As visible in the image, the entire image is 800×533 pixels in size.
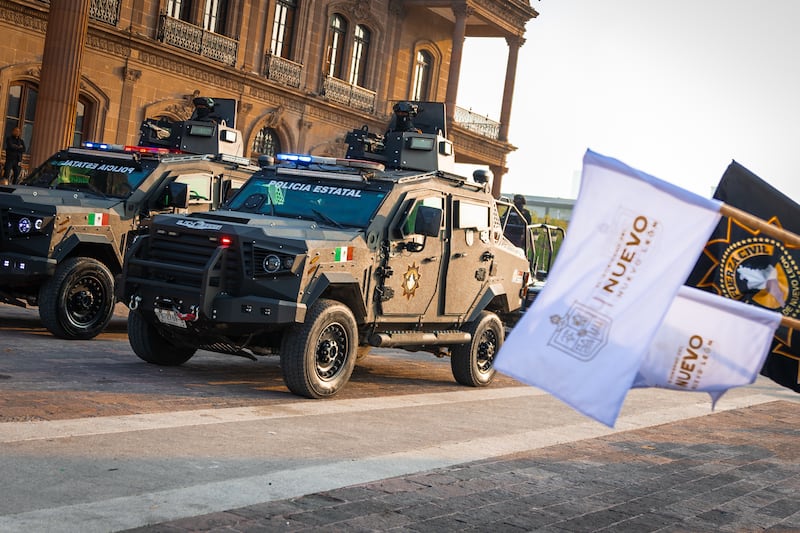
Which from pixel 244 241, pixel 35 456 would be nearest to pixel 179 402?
pixel 244 241

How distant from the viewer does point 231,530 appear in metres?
5.43

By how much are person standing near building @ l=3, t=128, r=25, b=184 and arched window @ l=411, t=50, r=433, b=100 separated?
21220 mm

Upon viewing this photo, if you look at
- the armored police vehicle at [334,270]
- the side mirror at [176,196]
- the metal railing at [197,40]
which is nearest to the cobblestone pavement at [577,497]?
the armored police vehicle at [334,270]

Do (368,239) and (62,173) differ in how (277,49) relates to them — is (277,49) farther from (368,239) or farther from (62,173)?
(368,239)

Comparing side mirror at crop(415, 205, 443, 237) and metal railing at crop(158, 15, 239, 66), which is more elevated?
metal railing at crop(158, 15, 239, 66)

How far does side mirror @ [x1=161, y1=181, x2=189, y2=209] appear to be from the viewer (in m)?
12.7

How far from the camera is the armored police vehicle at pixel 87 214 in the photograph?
12.0 m

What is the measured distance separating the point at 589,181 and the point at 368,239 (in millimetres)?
5909

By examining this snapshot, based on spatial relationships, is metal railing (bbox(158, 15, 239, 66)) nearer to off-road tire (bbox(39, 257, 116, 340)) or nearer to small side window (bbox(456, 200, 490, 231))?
off-road tire (bbox(39, 257, 116, 340))

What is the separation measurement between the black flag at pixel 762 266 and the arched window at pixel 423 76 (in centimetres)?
3676

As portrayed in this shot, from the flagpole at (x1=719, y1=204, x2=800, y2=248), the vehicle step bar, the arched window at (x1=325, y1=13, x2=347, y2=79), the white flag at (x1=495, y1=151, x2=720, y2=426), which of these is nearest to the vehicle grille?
the vehicle step bar

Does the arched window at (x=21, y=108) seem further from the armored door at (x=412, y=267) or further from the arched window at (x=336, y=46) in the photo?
the armored door at (x=412, y=267)

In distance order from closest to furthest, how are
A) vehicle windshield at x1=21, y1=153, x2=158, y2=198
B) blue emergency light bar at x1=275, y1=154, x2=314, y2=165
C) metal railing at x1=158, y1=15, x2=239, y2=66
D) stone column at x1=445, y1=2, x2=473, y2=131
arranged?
blue emergency light bar at x1=275, y1=154, x2=314, y2=165 < vehicle windshield at x1=21, y1=153, x2=158, y2=198 < metal railing at x1=158, y1=15, x2=239, y2=66 < stone column at x1=445, y1=2, x2=473, y2=131

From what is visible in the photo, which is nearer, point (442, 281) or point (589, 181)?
point (589, 181)
